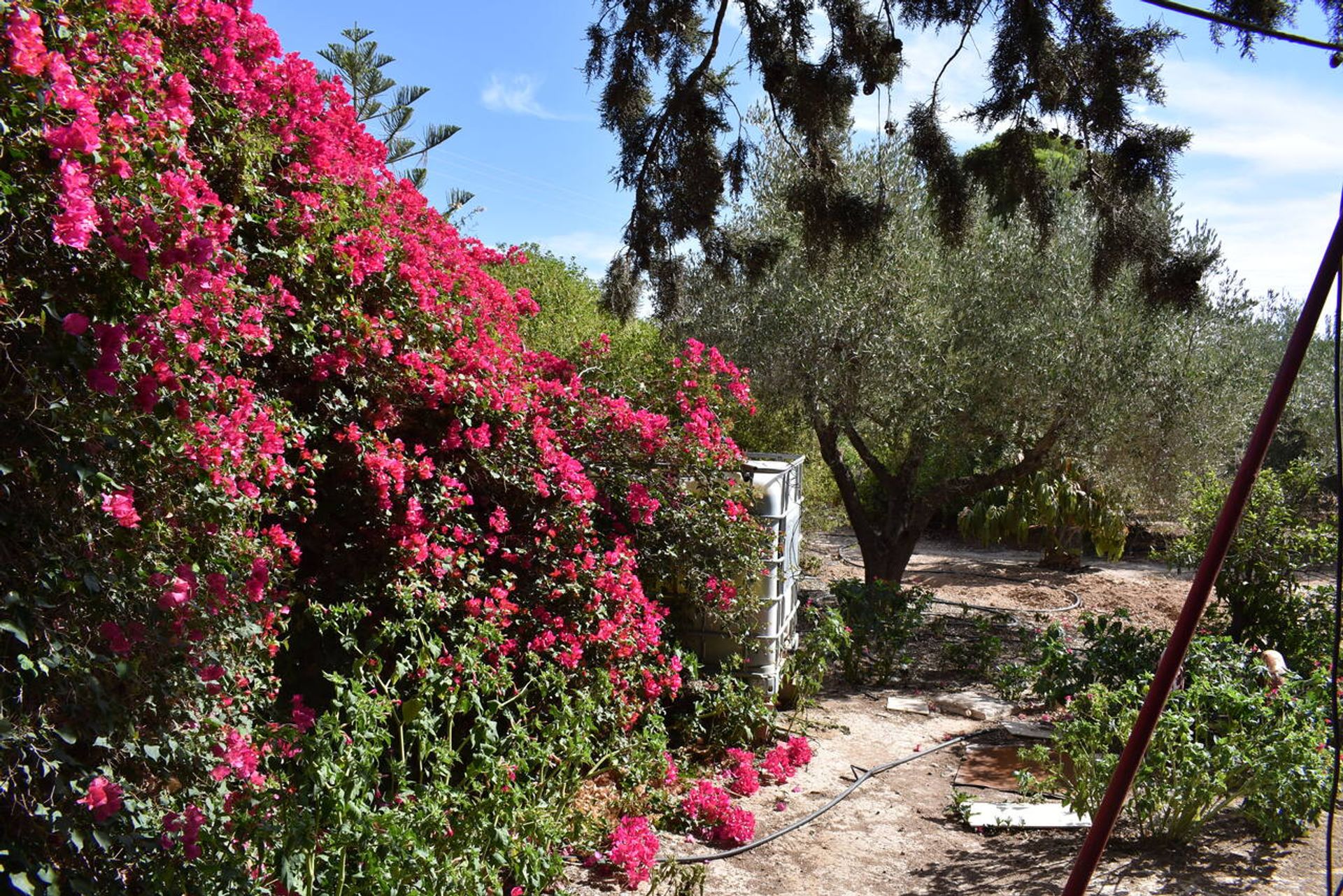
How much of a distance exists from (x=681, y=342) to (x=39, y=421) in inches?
303

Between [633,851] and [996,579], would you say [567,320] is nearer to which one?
[996,579]

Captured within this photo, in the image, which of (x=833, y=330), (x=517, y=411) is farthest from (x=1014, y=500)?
(x=517, y=411)

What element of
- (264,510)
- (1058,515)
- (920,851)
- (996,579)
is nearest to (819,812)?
(920,851)

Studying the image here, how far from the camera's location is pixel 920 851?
412 cm

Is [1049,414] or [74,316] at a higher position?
[1049,414]

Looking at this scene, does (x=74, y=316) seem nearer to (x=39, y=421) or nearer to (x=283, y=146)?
(x=39, y=421)

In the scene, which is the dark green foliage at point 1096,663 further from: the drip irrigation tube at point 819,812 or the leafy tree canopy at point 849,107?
the leafy tree canopy at point 849,107

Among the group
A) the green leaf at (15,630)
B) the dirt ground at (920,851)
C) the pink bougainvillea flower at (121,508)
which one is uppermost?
the pink bougainvillea flower at (121,508)

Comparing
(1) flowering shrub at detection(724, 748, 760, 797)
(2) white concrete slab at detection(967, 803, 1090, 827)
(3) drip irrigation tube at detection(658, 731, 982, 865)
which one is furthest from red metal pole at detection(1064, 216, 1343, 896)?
(1) flowering shrub at detection(724, 748, 760, 797)

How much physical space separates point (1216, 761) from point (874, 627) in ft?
12.1

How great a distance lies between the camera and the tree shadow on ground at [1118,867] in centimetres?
365

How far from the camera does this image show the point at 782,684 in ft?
20.1

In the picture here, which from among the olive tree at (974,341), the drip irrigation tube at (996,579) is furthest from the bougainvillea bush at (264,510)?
the drip irrigation tube at (996,579)

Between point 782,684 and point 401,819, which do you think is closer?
point 401,819
